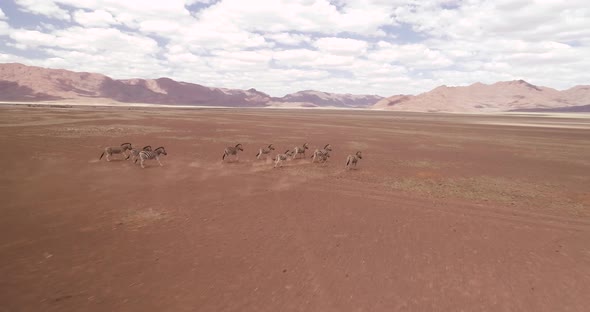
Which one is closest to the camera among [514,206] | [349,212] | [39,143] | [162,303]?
[162,303]

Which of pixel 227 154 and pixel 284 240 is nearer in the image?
pixel 284 240

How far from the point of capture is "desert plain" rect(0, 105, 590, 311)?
21.8 ft

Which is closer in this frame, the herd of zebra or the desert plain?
the desert plain

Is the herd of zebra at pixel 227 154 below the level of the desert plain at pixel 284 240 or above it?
above

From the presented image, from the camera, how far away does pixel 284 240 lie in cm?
927

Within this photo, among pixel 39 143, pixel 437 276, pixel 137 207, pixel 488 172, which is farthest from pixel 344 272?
pixel 39 143

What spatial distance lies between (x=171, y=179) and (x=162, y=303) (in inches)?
399

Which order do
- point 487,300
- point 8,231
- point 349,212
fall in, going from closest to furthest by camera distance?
1. point 487,300
2. point 8,231
3. point 349,212

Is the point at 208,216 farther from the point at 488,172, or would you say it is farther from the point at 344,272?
the point at 488,172

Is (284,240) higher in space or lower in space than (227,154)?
lower

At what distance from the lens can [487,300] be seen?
22.1ft

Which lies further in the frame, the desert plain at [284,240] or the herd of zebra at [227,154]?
the herd of zebra at [227,154]

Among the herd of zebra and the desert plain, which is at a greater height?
the herd of zebra

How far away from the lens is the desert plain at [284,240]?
6637 mm
